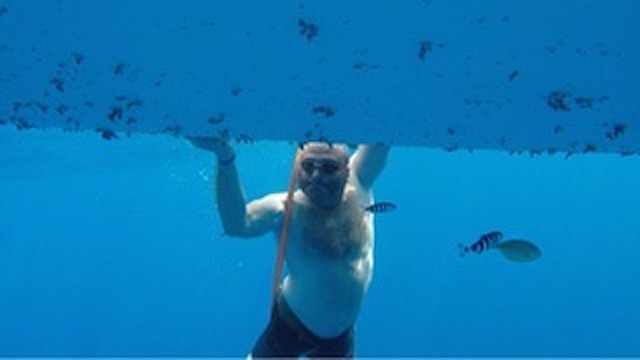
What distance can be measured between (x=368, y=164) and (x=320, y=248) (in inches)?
39.7

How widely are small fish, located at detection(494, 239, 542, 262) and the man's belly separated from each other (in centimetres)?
165

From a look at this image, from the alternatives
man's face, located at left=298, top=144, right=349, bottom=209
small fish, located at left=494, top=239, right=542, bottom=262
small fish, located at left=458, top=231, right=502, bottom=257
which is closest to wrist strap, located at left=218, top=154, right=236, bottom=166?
man's face, located at left=298, top=144, right=349, bottom=209

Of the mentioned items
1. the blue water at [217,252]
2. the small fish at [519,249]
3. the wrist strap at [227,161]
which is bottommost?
the small fish at [519,249]

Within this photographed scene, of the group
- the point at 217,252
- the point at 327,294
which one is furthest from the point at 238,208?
the point at 217,252

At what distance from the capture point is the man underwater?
633 cm

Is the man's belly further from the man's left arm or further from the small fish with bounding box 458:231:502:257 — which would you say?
the small fish with bounding box 458:231:502:257

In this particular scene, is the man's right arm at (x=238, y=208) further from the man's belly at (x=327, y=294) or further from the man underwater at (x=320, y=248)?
the man's belly at (x=327, y=294)

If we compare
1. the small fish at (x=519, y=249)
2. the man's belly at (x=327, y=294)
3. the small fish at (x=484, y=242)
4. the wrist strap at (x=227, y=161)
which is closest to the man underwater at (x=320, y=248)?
the man's belly at (x=327, y=294)

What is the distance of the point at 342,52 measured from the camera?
1871 millimetres

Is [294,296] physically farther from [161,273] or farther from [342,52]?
[161,273]

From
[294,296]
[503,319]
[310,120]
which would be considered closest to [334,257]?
[294,296]

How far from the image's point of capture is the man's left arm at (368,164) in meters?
6.99

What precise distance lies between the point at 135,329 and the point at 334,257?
77.8 meters

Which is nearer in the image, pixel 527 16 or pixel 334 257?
pixel 527 16
